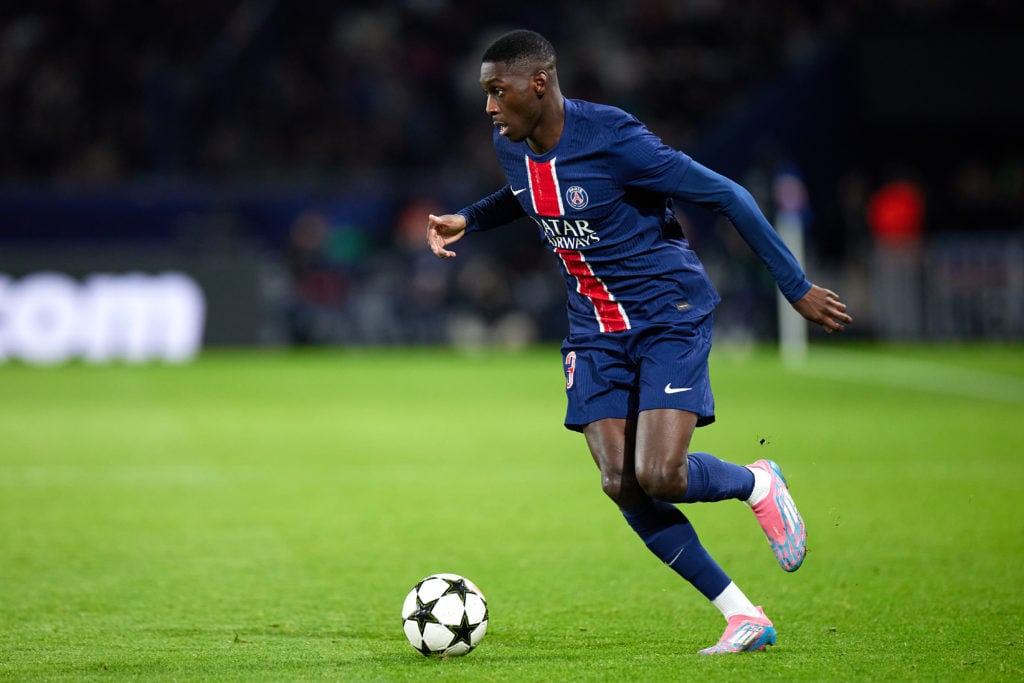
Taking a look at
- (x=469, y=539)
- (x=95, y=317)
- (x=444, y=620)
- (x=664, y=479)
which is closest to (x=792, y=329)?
(x=95, y=317)

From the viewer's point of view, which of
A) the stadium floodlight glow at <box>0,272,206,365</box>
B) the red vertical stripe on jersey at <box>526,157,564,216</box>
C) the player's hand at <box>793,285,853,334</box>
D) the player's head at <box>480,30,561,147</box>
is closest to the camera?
the player's hand at <box>793,285,853,334</box>

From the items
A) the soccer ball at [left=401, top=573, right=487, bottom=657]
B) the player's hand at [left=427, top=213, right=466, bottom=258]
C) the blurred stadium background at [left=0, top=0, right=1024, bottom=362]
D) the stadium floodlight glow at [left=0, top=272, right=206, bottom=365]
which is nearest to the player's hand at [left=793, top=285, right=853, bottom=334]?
the player's hand at [left=427, top=213, right=466, bottom=258]

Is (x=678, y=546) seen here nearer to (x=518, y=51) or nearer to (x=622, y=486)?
(x=622, y=486)

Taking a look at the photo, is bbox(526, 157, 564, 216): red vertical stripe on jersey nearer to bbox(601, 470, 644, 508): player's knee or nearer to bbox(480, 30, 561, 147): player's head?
bbox(480, 30, 561, 147): player's head

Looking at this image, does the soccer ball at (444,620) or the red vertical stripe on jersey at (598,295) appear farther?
the red vertical stripe on jersey at (598,295)

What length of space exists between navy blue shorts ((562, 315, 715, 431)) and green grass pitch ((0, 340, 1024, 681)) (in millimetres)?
845

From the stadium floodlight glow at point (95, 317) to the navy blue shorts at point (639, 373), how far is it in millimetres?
15348

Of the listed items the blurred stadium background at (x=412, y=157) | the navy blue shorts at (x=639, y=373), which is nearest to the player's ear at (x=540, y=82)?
the navy blue shorts at (x=639, y=373)

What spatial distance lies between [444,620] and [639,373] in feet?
3.63

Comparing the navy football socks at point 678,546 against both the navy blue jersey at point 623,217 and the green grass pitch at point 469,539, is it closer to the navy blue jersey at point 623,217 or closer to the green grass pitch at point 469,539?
the green grass pitch at point 469,539

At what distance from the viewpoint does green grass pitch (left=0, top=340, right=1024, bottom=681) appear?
4.86 meters

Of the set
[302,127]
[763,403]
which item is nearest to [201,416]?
[763,403]

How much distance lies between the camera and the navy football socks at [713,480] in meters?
4.94

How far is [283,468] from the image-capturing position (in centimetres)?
1034
